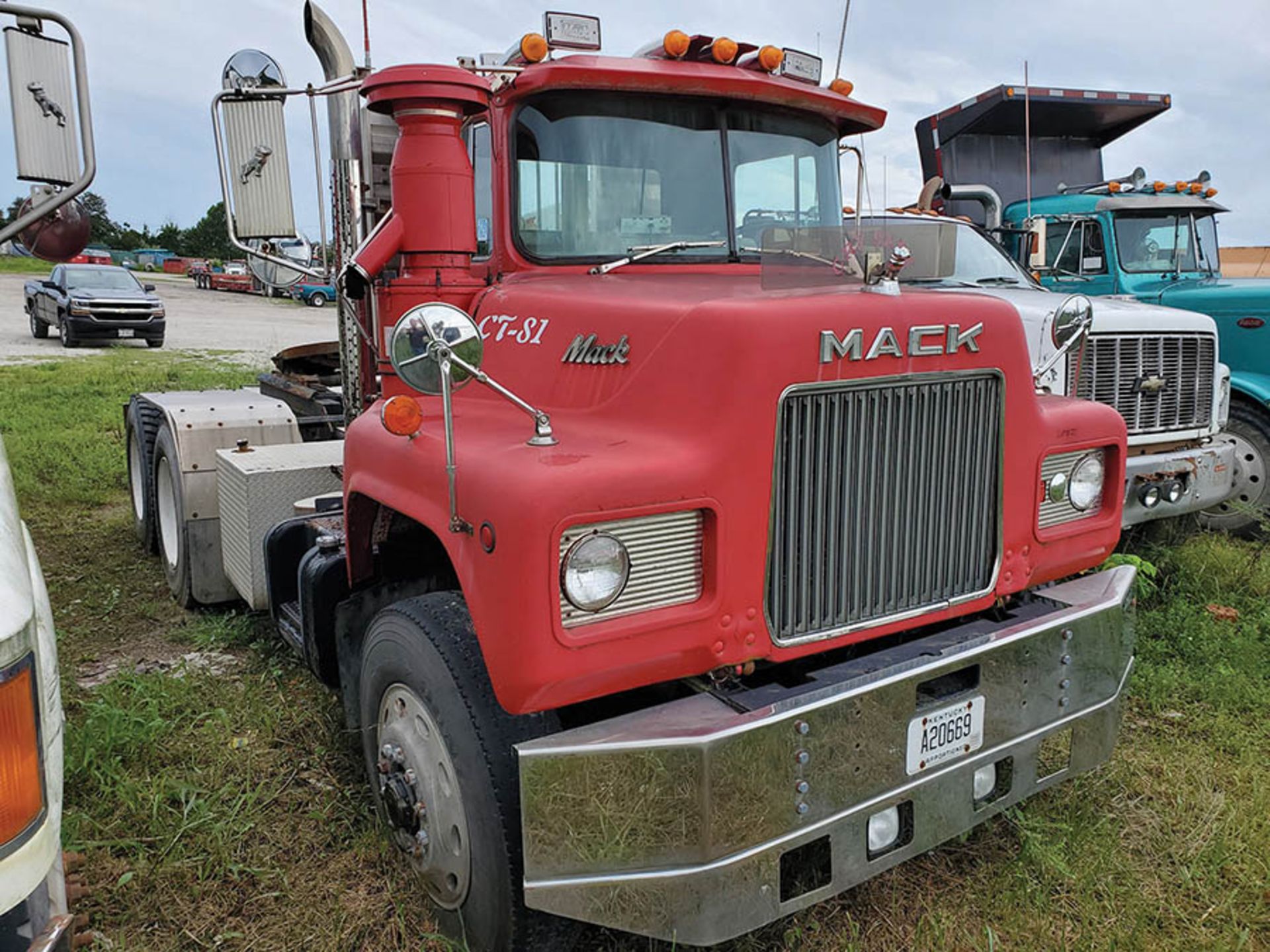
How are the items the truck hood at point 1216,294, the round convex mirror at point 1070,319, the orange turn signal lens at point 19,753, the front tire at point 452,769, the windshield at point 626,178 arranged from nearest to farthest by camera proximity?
1. the orange turn signal lens at point 19,753
2. the front tire at point 452,769
3. the windshield at point 626,178
4. the round convex mirror at point 1070,319
5. the truck hood at point 1216,294

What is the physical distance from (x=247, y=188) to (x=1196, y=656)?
181 inches

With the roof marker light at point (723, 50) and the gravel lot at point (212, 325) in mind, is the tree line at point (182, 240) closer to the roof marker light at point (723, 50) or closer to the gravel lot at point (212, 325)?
the gravel lot at point (212, 325)

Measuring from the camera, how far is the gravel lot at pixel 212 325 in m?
20.5

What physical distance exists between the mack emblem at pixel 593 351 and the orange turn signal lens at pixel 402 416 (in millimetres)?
490

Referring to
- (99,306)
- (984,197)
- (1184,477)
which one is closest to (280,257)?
(1184,477)

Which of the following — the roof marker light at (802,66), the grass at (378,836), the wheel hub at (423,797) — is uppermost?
the roof marker light at (802,66)

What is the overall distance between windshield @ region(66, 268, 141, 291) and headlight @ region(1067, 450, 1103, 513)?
2189 centimetres

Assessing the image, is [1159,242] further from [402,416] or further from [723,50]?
[402,416]

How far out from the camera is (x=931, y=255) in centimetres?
360

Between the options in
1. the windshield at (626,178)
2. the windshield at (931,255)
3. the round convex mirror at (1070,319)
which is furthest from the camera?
the round convex mirror at (1070,319)

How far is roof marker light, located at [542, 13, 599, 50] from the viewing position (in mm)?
3633

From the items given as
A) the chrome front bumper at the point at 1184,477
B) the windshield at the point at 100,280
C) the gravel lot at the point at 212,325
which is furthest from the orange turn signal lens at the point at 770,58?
the windshield at the point at 100,280

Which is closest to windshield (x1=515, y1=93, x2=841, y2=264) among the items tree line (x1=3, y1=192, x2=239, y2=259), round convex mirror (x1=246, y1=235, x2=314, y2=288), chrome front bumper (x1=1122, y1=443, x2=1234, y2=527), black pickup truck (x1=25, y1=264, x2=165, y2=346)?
round convex mirror (x1=246, y1=235, x2=314, y2=288)

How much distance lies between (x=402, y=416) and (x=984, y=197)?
26.4 feet
